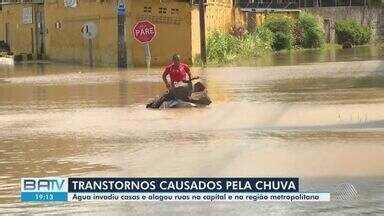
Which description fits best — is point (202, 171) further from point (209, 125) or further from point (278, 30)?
point (278, 30)

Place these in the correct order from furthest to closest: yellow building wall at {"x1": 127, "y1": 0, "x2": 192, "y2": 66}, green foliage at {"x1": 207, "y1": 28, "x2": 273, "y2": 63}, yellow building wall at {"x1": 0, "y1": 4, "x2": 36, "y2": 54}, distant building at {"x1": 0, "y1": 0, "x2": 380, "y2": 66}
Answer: yellow building wall at {"x1": 0, "y1": 4, "x2": 36, "y2": 54}, green foliage at {"x1": 207, "y1": 28, "x2": 273, "y2": 63}, distant building at {"x1": 0, "y1": 0, "x2": 380, "y2": 66}, yellow building wall at {"x1": 127, "y1": 0, "x2": 192, "y2": 66}

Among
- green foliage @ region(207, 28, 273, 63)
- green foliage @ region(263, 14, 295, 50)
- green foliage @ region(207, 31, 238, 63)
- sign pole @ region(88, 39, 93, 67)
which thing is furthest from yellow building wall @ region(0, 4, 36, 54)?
green foliage @ region(263, 14, 295, 50)

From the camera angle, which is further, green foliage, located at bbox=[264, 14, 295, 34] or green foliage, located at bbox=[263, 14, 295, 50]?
green foliage, located at bbox=[264, 14, 295, 34]

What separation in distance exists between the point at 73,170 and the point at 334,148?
3968 mm

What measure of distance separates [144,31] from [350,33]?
41.2 m

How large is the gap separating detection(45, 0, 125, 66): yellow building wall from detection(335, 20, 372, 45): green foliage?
3549cm

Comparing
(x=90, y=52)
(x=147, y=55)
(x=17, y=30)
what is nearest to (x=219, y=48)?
(x=147, y=55)

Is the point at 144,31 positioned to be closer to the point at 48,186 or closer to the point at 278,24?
the point at 278,24

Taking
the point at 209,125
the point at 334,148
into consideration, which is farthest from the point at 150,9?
the point at 334,148

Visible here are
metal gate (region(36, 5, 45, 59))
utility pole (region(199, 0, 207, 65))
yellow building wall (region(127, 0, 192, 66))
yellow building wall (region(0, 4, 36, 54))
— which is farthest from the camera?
yellow building wall (region(0, 4, 36, 54))

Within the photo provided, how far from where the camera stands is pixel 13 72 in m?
37.7

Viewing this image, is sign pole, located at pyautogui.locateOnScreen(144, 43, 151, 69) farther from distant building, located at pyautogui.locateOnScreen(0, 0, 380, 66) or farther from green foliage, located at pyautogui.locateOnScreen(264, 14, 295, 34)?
green foliage, located at pyautogui.locateOnScreen(264, 14, 295, 34)

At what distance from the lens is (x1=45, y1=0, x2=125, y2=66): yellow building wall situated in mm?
42219

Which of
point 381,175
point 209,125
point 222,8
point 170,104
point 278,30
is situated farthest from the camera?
point 278,30
